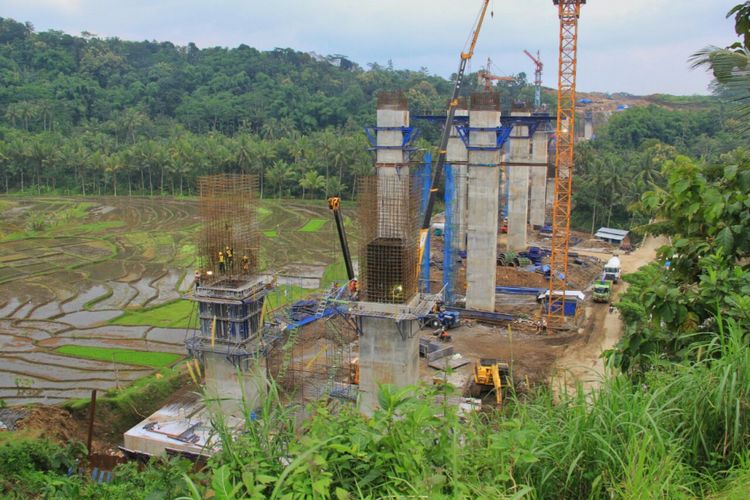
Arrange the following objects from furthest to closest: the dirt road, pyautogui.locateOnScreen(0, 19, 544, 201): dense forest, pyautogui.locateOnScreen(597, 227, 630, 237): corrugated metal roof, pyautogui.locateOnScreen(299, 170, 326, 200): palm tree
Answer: pyautogui.locateOnScreen(0, 19, 544, 201): dense forest → pyautogui.locateOnScreen(299, 170, 326, 200): palm tree → pyautogui.locateOnScreen(597, 227, 630, 237): corrugated metal roof → the dirt road

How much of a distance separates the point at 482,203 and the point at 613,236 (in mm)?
24290

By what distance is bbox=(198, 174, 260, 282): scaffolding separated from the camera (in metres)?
20.3

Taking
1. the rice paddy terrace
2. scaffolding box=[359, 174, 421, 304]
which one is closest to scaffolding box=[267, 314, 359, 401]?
scaffolding box=[359, 174, 421, 304]

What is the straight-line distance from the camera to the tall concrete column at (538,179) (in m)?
48.1

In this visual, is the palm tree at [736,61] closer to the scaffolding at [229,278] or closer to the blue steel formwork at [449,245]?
the scaffolding at [229,278]

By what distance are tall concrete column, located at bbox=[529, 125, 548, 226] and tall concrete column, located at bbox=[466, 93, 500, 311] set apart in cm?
1782

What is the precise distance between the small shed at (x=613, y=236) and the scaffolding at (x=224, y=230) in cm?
3630

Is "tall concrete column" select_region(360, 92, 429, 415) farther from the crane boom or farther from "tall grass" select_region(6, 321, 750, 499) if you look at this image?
"tall grass" select_region(6, 321, 750, 499)

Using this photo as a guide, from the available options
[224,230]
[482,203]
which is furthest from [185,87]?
[224,230]

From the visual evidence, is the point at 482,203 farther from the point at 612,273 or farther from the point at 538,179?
the point at 538,179

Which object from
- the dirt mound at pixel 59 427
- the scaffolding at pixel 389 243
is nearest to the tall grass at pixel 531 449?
the scaffolding at pixel 389 243

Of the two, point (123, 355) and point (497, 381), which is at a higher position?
point (497, 381)

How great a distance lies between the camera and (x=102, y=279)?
36.7m

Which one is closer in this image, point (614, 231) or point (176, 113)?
point (614, 231)
